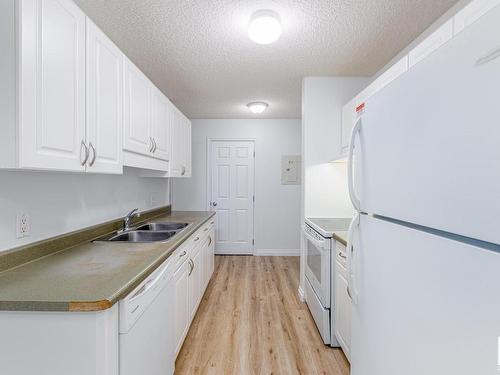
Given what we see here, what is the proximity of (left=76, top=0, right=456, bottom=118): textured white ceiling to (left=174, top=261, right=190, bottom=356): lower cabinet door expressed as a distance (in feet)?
5.96

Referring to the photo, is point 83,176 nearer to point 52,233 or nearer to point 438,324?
point 52,233

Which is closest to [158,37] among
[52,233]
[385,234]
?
[52,233]

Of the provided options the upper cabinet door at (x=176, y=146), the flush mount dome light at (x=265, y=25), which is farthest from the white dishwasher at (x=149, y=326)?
the flush mount dome light at (x=265, y=25)

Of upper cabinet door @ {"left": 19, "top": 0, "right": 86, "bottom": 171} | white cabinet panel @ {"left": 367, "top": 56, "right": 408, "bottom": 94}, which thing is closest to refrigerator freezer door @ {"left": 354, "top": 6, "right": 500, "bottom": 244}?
white cabinet panel @ {"left": 367, "top": 56, "right": 408, "bottom": 94}

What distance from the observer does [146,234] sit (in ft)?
8.00

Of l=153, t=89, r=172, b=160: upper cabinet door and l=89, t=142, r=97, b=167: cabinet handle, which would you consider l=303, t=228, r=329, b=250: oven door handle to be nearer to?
l=153, t=89, r=172, b=160: upper cabinet door

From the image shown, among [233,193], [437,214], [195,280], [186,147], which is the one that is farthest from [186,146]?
[437,214]

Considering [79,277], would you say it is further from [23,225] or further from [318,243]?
[318,243]

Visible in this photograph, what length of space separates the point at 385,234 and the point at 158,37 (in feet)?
7.21

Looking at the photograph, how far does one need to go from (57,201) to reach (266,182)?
364 centimetres

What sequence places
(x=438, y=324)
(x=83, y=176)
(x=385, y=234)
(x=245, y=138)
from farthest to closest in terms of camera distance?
1. (x=245, y=138)
2. (x=83, y=176)
3. (x=385, y=234)
4. (x=438, y=324)

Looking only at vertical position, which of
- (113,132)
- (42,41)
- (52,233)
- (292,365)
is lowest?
(292,365)

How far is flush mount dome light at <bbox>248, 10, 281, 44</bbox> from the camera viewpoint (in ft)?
5.79

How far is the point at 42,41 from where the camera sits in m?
1.06
